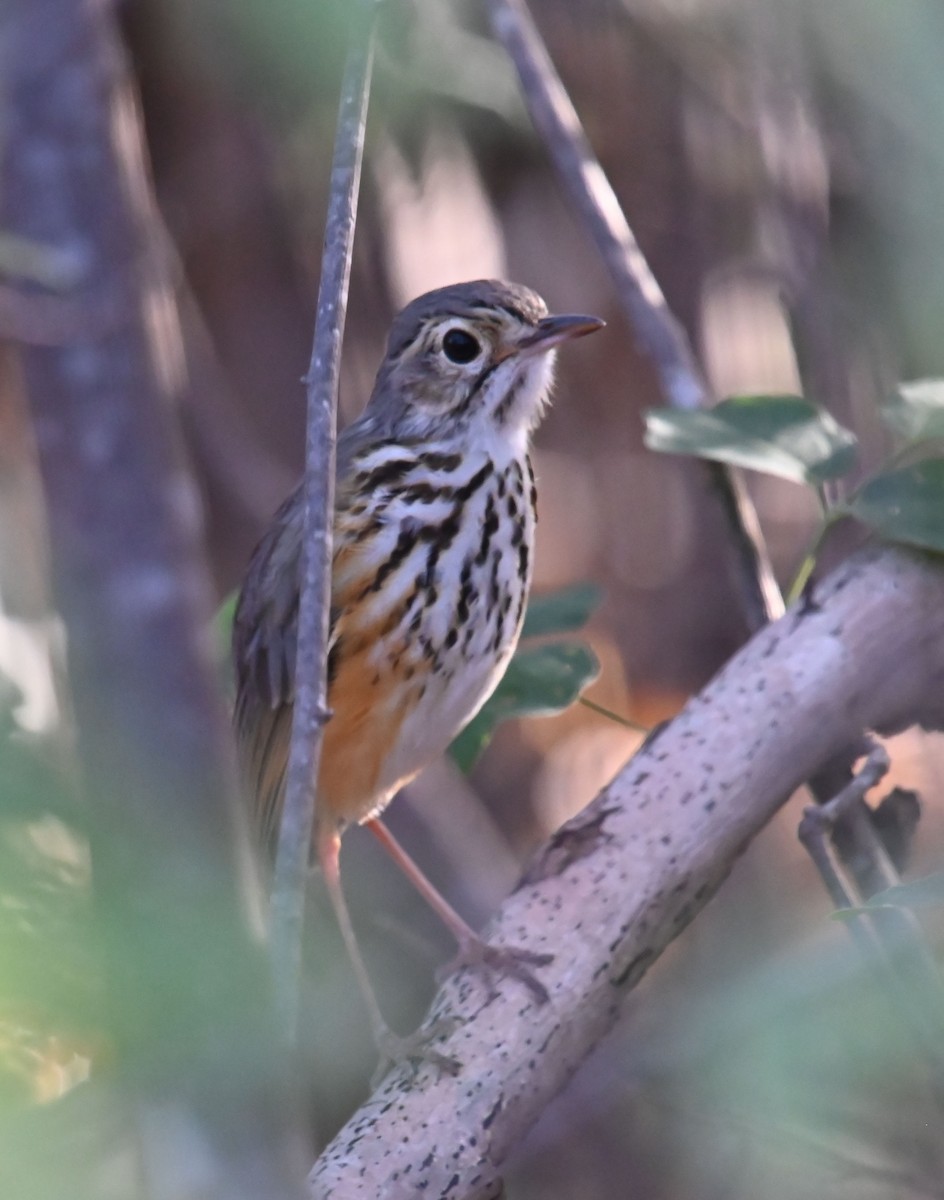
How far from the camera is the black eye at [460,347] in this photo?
3.15 m

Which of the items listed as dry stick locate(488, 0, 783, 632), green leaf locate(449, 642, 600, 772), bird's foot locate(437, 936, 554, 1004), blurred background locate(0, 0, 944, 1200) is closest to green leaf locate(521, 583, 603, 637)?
green leaf locate(449, 642, 600, 772)

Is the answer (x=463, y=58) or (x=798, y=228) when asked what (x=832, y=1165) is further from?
(x=463, y=58)

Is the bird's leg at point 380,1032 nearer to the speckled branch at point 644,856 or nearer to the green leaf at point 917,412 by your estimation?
the speckled branch at point 644,856

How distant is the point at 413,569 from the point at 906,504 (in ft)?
2.89

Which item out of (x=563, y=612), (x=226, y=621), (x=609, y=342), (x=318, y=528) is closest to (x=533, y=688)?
(x=563, y=612)

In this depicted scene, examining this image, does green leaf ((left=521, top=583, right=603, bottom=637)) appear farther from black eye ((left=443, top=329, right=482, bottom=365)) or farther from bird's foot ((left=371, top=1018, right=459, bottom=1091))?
bird's foot ((left=371, top=1018, right=459, bottom=1091))

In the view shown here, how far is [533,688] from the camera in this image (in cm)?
310

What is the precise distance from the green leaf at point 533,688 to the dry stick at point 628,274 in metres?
0.43

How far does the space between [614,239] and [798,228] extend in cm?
138

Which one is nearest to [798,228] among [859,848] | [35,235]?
[859,848]

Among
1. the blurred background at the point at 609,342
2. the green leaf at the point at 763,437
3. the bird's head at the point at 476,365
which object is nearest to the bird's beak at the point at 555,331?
the bird's head at the point at 476,365

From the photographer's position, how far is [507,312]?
314 centimetres

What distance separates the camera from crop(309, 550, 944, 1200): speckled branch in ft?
7.01

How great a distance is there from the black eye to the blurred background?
0.55 m
